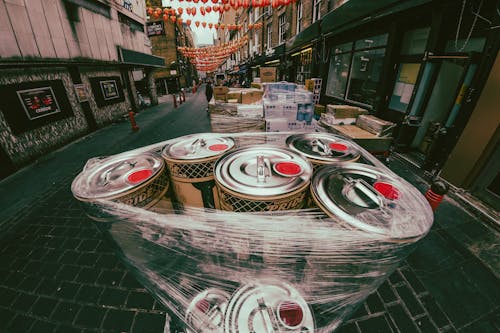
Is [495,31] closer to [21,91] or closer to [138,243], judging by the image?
[138,243]

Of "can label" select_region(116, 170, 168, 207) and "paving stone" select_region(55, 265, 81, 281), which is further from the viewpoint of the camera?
"paving stone" select_region(55, 265, 81, 281)

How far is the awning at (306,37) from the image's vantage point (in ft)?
26.0

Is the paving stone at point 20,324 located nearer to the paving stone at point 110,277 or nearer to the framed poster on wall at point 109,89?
the paving stone at point 110,277

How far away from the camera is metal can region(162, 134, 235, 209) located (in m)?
1.54

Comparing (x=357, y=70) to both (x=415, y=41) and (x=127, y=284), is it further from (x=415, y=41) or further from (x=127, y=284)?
(x=127, y=284)

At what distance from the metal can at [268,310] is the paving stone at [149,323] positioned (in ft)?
3.43

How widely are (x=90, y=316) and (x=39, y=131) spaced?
713 centimetres

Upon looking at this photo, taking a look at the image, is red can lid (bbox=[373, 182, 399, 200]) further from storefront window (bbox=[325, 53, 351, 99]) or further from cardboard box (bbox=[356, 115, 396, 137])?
storefront window (bbox=[325, 53, 351, 99])

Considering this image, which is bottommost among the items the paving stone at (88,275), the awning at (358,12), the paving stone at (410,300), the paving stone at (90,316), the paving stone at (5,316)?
the paving stone at (5,316)

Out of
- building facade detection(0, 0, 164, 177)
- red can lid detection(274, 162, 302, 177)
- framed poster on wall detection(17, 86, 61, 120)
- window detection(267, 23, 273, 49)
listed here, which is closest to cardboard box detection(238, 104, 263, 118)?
red can lid detection(274, 162, 302, 177)

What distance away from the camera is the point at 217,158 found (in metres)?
1.58

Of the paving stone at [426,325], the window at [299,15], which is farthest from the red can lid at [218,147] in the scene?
the window at [299,15]

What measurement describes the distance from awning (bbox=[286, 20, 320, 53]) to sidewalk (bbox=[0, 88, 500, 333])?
26.0 ft

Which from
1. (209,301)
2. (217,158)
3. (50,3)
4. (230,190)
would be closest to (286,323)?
(209,301)
